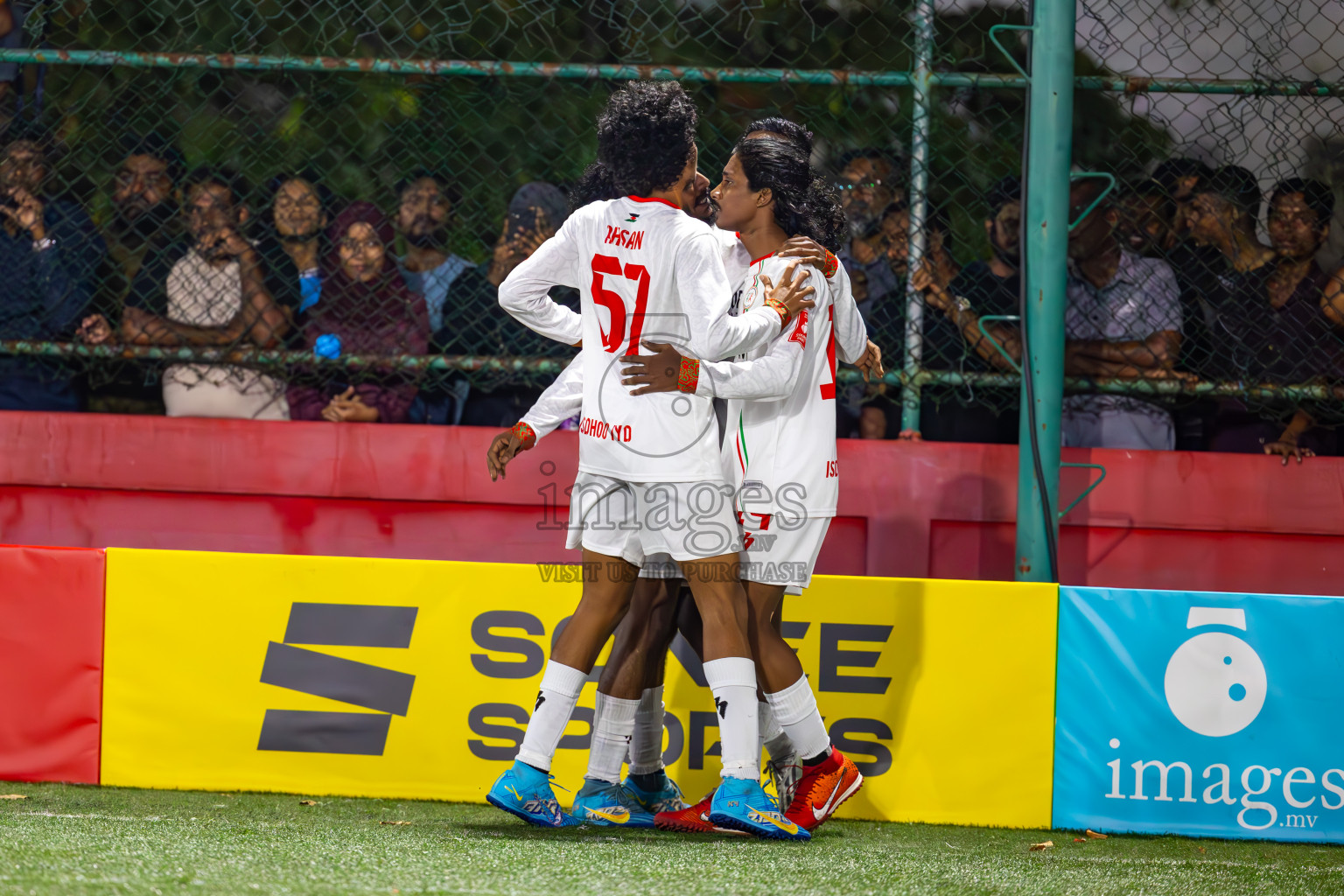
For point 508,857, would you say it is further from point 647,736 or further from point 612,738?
point 647,736

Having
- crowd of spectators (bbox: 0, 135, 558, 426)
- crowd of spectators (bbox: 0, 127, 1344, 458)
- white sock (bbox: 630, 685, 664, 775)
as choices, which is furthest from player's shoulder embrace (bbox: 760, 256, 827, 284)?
crowd of spectators (bbox: 0, 135, 558, 426)

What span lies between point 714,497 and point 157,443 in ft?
8.49

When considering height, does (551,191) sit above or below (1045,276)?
above

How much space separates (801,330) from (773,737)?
111cm

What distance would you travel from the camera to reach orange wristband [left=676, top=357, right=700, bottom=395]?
9.36 feet

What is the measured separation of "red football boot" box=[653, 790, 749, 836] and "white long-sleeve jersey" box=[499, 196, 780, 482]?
0.87 meters

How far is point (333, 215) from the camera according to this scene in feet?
14.8

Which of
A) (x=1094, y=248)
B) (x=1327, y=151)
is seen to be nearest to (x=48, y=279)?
(x=1094, y=248)

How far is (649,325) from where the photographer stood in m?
2.90

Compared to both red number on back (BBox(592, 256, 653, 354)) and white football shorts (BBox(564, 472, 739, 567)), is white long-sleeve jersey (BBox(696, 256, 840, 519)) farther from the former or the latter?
red number on back (BBox(592, 256, 653, 354))

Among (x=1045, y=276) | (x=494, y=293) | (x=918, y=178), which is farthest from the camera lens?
(x=494, y=293)

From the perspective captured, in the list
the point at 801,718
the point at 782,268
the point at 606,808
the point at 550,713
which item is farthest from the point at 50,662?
the point at 782,268

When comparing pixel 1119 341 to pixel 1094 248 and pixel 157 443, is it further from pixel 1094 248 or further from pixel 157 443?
pixel 157 443

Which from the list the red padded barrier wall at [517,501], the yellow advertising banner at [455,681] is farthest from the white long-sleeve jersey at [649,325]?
the red padded barrier wall at [517,501]
